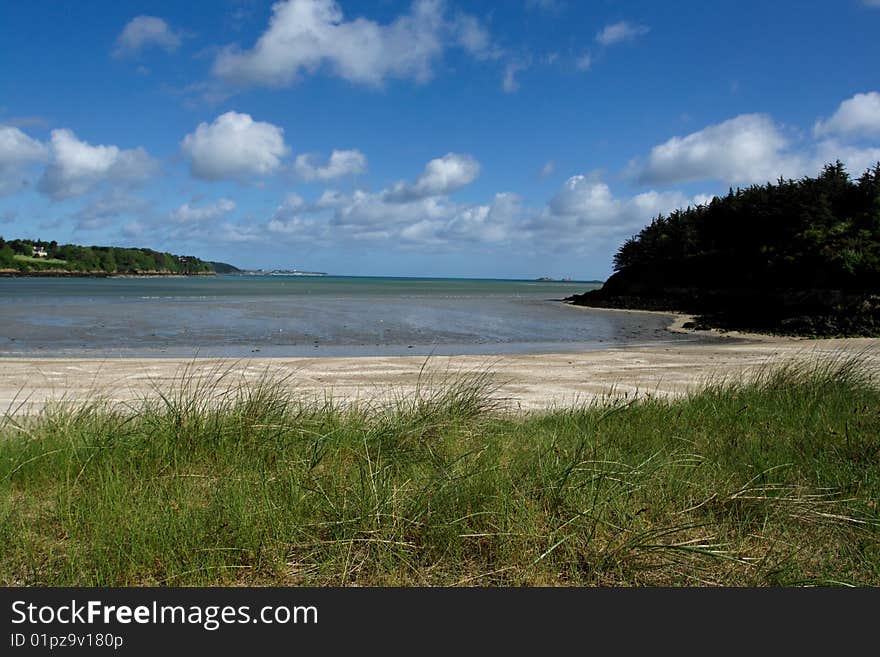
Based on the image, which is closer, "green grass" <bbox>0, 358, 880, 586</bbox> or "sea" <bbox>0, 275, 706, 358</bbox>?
"green grass" <bbox>0, 358, 880, 586</bbox>

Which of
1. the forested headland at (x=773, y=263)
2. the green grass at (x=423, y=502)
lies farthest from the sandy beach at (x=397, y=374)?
the forested headland at (x=773, y=263)

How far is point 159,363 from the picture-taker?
1722cm

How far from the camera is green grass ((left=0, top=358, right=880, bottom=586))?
13.0ft

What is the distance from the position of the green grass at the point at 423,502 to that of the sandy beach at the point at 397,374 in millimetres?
3384

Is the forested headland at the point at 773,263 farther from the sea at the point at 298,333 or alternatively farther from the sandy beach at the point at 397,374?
the sandy beach at the point at 397,374

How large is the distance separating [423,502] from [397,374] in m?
11.2

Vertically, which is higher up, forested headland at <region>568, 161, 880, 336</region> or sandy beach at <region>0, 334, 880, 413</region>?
forested headland at <region>568, 161, 880, 336</region>

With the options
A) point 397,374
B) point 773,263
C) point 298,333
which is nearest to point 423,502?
point 397,374

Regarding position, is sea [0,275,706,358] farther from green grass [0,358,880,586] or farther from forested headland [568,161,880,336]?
green grass [0,358,880,586]

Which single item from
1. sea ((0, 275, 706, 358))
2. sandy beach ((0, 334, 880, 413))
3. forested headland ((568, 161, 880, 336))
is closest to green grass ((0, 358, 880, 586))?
sandy beach ((0, 334, 880, 413))

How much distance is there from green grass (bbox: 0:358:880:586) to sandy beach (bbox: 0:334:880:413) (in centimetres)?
338

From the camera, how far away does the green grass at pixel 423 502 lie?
396cm

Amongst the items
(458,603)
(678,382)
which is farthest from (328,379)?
(458,603)

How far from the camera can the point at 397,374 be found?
15664 millimetres
